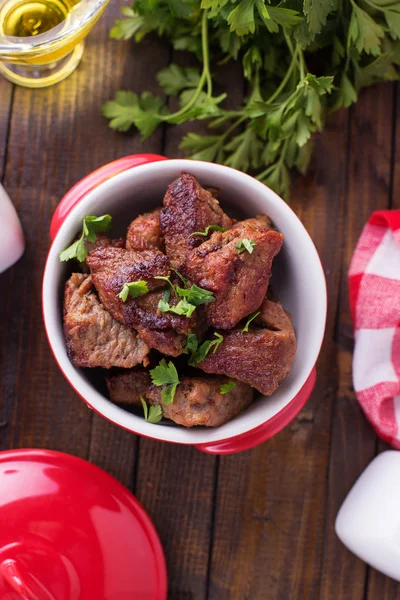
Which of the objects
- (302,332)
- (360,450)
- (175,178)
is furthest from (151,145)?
(360,450)

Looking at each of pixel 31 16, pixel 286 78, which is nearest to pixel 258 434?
pixel 286 78

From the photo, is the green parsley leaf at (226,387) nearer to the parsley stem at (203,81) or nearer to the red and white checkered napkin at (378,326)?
the red and white checkered napkin at (378,326)

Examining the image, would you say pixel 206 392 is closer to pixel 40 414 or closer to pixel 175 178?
pixel 175 178

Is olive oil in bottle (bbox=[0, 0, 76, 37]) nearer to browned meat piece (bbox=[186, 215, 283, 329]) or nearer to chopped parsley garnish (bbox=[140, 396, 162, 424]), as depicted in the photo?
browned meat piece (bbox=[186, 215, 283, 329])

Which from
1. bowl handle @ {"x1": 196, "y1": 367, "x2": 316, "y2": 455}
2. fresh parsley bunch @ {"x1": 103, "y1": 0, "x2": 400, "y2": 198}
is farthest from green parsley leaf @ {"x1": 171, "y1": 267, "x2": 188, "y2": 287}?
fresh parsley bunch @ {"x1": 103, "y1": 0, "x2": 400, "y2": 198}

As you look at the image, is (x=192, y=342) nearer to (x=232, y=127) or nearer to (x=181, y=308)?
(x=181, y=308)
